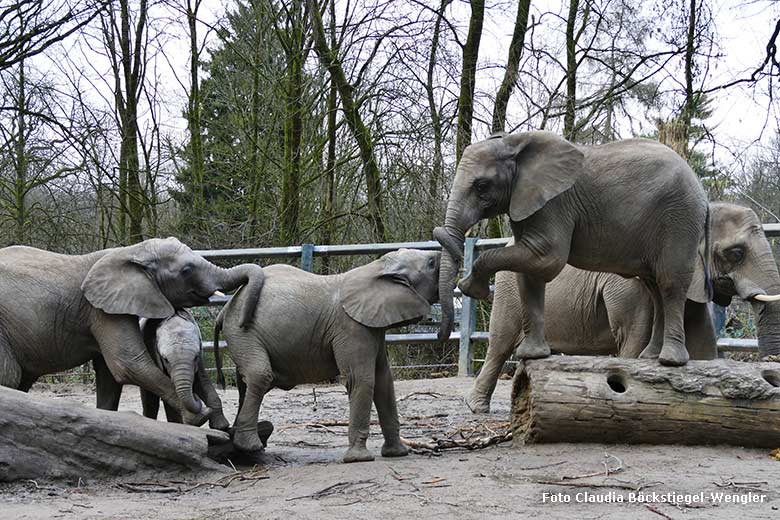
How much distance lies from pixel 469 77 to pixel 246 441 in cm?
1002

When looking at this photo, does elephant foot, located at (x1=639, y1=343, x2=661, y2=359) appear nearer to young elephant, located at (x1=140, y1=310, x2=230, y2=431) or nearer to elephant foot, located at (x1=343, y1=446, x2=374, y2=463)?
elephant foot, located at (x1=343, y1=446, x2=374, y2=463)

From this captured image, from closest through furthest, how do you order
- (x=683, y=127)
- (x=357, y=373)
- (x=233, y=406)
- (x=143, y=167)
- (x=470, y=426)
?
(x=357, y=373), (x=470, y=426), (x=233, y=406), (x=683, y=127), (x=143, y=167)

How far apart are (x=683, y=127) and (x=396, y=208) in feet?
15.5

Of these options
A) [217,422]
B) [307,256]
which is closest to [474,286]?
[217,422]

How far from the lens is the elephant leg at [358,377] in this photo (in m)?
5.66

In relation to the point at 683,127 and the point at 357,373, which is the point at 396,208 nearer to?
the point at 683,127

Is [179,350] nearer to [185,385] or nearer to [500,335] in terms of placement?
[185,385]

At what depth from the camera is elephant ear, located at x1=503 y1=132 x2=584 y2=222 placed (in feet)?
18.4

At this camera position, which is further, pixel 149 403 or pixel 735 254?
pixel 735 254

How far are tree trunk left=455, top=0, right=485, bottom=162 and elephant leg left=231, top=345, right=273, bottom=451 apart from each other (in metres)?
8.54

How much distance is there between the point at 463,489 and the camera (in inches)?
187

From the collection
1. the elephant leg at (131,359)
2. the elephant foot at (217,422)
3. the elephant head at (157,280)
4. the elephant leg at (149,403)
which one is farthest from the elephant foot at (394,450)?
the elephant leg at (149,403)

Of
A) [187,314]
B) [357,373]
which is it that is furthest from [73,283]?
[357,373]

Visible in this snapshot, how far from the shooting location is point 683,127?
12.2m
